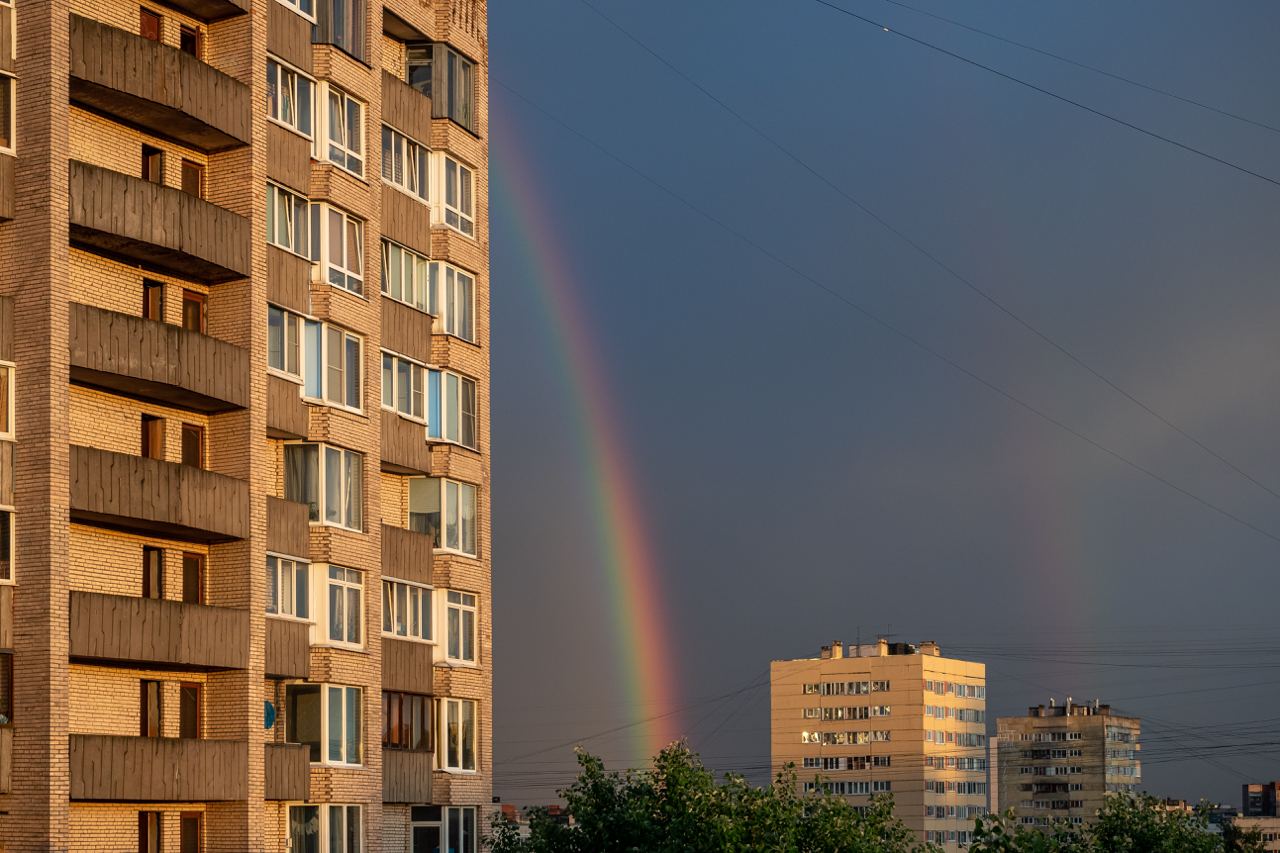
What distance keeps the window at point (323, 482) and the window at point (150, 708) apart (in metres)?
7.65

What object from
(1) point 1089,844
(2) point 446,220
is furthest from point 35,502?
(1) point 1089,844

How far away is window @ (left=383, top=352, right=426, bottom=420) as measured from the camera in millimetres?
64250

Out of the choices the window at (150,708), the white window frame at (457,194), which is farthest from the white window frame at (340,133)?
the window at (150,708)

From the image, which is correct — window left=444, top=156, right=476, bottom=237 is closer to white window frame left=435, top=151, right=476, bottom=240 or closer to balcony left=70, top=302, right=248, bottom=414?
white window frame left=435, top=151, right=476, bottom=240

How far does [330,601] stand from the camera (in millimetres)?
59500

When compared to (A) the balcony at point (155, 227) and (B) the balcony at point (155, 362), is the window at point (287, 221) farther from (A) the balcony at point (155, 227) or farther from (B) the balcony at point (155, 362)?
(B) the balcony at point (155, 362)

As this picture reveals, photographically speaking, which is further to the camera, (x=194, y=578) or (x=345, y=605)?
(x=345, y=605)

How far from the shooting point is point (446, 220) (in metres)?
68.7

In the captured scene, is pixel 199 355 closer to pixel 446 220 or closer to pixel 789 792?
pixel 446 220

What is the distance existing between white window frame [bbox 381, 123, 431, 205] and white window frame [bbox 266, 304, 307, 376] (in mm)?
7661

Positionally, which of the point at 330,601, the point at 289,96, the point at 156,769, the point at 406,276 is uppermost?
the point at 289,96

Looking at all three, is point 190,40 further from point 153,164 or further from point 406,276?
point 406,276

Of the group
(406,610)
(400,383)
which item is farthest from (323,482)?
(406,610)

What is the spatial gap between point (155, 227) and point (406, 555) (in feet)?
52.1
